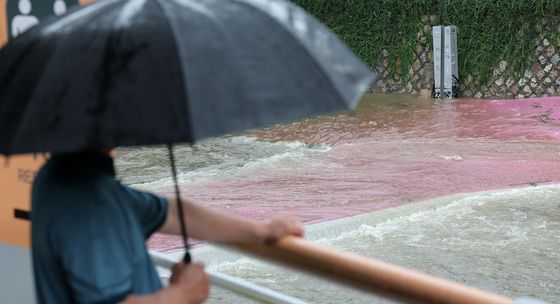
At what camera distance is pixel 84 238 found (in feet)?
4.93

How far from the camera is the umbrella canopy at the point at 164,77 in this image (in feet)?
4.95

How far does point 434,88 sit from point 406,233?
8.60 m

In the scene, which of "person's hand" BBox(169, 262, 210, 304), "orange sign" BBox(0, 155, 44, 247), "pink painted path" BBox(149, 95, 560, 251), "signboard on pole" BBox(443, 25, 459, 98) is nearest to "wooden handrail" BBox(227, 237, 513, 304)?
"person's hand" BBox(169, 262, 210, 304)

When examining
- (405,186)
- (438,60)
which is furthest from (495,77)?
(405,186)

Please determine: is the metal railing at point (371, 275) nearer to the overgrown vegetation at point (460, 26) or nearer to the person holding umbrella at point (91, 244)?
the person holding umbrella at point (91, 244)

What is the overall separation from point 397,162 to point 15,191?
267 inches

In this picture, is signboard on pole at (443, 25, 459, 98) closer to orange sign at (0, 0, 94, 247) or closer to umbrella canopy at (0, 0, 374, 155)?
orange sign at (0, 0, 94, 247)

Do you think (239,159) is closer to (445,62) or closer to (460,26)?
(445,62)

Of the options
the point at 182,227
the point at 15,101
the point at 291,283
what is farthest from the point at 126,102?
the point at 291,283

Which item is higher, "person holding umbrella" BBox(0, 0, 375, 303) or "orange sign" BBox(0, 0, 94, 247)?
"person holding umbrella" BBox(0, 0, 375, 303)

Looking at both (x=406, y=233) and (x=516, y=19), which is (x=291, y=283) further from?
(x=516, y=19)

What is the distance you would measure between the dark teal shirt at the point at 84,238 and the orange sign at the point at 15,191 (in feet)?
4.44

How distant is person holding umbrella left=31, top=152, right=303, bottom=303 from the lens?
1494 mm

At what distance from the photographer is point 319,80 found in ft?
5.46
